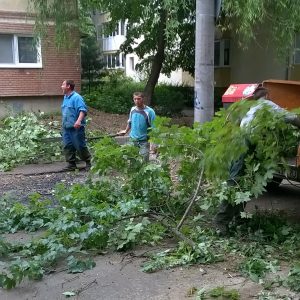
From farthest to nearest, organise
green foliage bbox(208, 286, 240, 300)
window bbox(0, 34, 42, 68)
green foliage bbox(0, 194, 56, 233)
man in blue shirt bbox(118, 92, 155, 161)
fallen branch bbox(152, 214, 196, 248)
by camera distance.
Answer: window bbox(0, 34, 42, 68), man in blue shirt bbox(118, 92, 155, 161), green foliage bbox(0, 194, 56, 233), fallen branch bbox(152, 214, 196, 248), green foliage bbox(208, 286, 240, 300)

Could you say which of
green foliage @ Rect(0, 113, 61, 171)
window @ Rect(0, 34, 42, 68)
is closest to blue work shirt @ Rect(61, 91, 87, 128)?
green foliage @ Rect(0, 113, 61, 171)

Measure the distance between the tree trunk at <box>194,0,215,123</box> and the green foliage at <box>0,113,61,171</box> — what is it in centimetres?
439

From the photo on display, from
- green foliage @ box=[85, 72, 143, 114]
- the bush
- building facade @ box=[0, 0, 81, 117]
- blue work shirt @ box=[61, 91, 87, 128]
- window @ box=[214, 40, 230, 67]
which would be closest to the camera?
blue work shirt @ box=[61, 91, 87, 128]

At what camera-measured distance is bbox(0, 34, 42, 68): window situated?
16250 millimetres

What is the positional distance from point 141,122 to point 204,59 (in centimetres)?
151

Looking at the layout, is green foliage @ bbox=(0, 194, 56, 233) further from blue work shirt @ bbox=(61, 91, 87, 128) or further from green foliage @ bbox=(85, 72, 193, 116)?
green foliage @ bbox=(85, 72, 193, 116)

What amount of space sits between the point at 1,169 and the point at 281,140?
653 cm

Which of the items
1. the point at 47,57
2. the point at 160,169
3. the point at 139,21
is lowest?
the point at 160,169

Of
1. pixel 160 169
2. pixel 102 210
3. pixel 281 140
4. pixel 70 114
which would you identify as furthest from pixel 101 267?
pixel 70 114

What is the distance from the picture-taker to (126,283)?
407cm

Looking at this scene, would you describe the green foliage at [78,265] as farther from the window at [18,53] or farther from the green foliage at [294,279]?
the window at [18,53]

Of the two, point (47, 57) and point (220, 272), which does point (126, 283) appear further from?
point (47, 57)

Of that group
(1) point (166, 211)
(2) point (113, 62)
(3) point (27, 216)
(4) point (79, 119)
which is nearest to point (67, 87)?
(4) point (79, 119)

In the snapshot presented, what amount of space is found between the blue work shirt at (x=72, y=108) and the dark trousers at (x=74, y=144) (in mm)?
164
